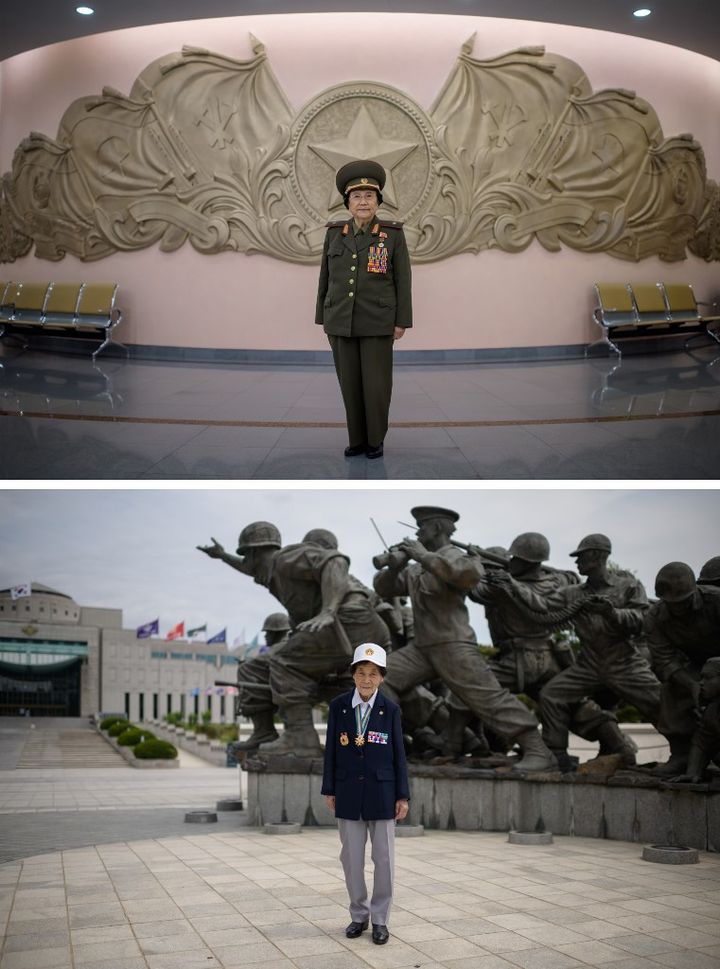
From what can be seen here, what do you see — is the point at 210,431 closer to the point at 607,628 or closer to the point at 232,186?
the point at 607,628

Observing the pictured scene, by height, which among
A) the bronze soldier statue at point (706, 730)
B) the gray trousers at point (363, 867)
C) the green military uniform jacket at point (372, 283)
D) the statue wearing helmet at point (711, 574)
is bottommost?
the gray trousers at point (363, 867)

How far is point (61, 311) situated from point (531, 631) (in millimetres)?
9109

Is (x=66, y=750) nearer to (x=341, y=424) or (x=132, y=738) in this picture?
(x=132, y=738)

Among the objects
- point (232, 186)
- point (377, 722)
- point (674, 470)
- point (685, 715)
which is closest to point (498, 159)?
point (232, 186)

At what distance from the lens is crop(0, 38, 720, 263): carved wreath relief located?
13.4 metres

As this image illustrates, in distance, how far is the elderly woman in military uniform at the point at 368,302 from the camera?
20.0ft

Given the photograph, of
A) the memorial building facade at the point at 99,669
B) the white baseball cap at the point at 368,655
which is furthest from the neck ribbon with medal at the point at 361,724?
the memorial building facade at the point at 99,669

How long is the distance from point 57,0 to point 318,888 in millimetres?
11275

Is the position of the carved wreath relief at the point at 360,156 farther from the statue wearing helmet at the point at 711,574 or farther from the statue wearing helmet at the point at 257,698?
the statue wearing helmet at the point at 711,574

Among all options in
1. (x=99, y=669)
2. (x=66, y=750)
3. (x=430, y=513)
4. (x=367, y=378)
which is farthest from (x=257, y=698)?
(x=99, y=669)

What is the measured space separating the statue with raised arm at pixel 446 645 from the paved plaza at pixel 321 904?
0.63 metres

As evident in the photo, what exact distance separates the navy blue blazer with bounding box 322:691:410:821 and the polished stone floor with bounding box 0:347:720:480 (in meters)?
1.91

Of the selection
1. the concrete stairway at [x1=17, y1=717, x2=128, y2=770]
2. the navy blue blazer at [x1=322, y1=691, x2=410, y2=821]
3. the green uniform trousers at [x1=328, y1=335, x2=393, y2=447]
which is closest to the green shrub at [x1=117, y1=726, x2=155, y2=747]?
the concrete stairway at [x1=17, y1=717, x2=128, y2=770]

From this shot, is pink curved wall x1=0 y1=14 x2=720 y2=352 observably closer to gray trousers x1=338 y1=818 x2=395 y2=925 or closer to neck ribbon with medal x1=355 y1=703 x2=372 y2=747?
neck ribbon with medal x1=355 y1=703 x2=372 y2=747
